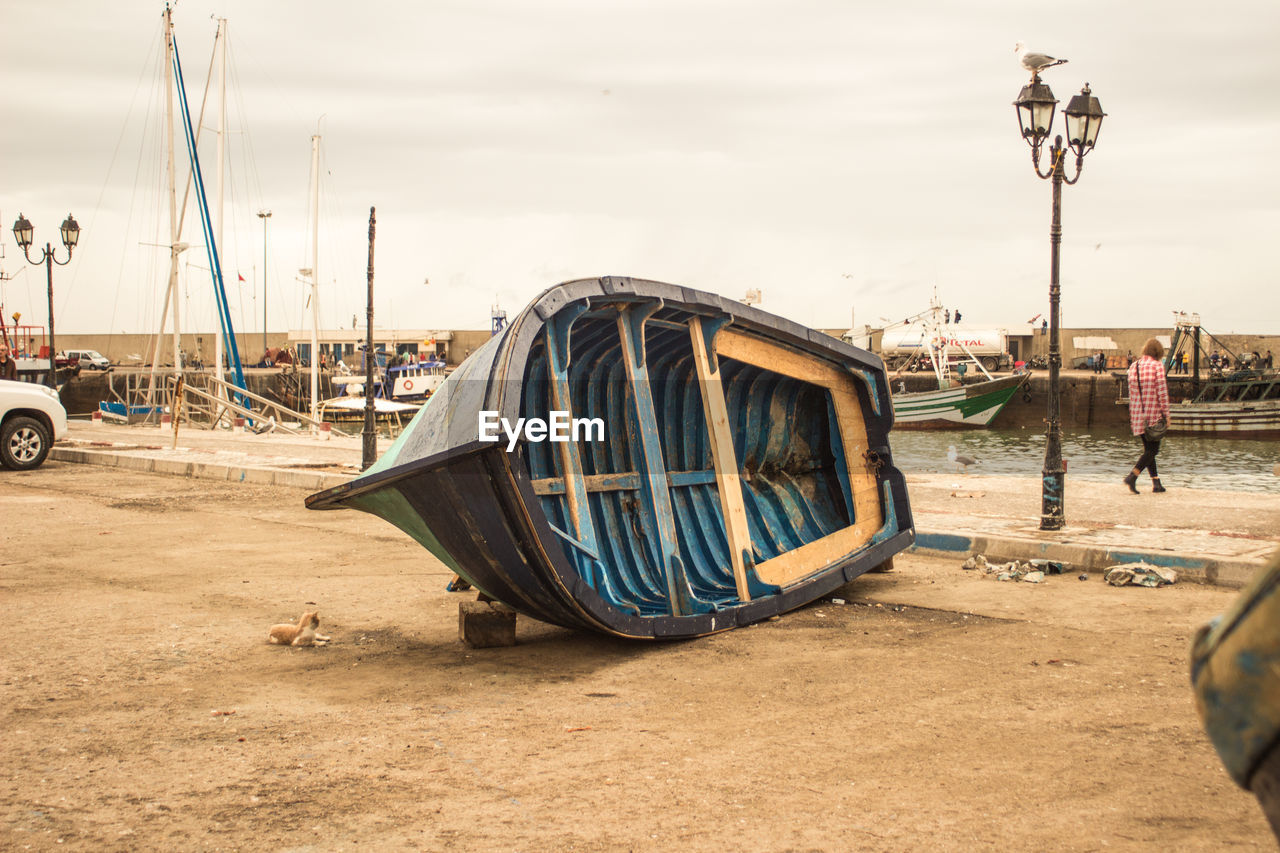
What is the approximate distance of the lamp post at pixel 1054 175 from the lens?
990cm

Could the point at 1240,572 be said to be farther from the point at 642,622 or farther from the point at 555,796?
the point at 555,796

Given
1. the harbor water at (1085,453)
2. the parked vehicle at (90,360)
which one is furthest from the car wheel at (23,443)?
the parked vehicle at (90,360)

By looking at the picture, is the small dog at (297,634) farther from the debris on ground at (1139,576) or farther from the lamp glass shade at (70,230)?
the lamp glass shade at (70,230)

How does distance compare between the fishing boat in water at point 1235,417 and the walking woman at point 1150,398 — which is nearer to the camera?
the walking woman at point 1150,398

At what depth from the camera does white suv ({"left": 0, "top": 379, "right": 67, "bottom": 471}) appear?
16.7m

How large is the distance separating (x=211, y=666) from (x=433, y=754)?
2097 mm

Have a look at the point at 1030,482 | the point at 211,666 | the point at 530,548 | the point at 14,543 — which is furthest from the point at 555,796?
the point at 1030,482

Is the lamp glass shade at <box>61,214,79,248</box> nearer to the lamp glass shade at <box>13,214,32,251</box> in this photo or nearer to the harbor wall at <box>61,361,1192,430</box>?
the lamp glass shade at <box>13,214,32,251</box>

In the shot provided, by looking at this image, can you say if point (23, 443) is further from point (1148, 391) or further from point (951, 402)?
point (951, 402)

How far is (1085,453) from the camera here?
115ft

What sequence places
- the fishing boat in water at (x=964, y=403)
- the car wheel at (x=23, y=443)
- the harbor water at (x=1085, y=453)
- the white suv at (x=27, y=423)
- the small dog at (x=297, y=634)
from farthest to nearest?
the fishing boat in water at (x=964, y=403), the harbor water at (x=1085, y=453), the car wheel at (x=23, y=443), the white suv at (x=27, y=423), the small dog at (x=297, y=634)

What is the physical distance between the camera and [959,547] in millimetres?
9695

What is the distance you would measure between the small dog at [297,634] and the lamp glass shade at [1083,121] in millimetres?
8382

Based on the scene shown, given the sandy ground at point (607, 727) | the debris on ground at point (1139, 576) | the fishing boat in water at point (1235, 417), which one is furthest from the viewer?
the fishing boat in water at point (1235, 417)
